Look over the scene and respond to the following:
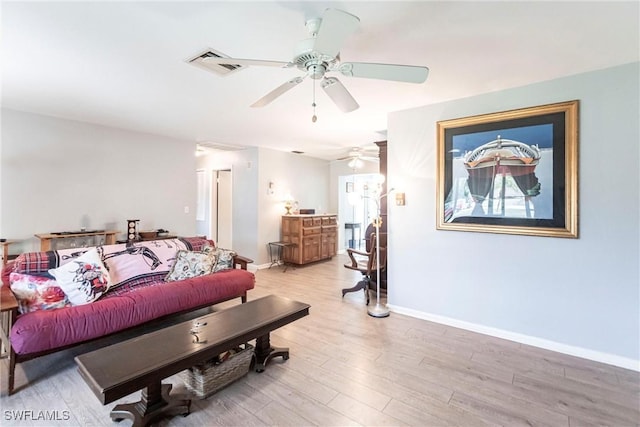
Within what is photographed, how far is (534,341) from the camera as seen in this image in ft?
9.11

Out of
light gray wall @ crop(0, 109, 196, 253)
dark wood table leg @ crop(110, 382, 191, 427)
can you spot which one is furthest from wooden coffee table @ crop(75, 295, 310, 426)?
light gray wall @ crop(0, 109, 196, 253)

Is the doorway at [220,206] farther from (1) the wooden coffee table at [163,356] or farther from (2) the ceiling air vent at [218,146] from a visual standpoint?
(1) the wooden coffee table at [163,356]

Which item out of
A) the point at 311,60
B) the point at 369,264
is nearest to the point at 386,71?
the point at 311,60

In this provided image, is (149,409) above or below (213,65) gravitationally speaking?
below

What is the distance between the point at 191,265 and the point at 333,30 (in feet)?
9.81

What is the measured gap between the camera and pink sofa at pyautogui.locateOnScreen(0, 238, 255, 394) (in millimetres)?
2109

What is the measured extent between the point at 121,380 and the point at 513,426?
7.34 feet

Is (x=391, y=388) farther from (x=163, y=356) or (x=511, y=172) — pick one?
(x=511, y=172)

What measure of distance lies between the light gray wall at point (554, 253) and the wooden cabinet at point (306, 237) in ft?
8.82

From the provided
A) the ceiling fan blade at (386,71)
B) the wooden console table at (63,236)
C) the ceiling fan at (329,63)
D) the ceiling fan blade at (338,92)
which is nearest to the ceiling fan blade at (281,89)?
the ceiling fan at (329,63)

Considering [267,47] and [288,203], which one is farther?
[288,203]

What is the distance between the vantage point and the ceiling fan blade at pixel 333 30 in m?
1.31

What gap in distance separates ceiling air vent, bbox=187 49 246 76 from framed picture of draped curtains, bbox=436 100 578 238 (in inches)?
86.5

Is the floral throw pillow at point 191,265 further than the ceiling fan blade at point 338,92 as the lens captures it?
Yes
